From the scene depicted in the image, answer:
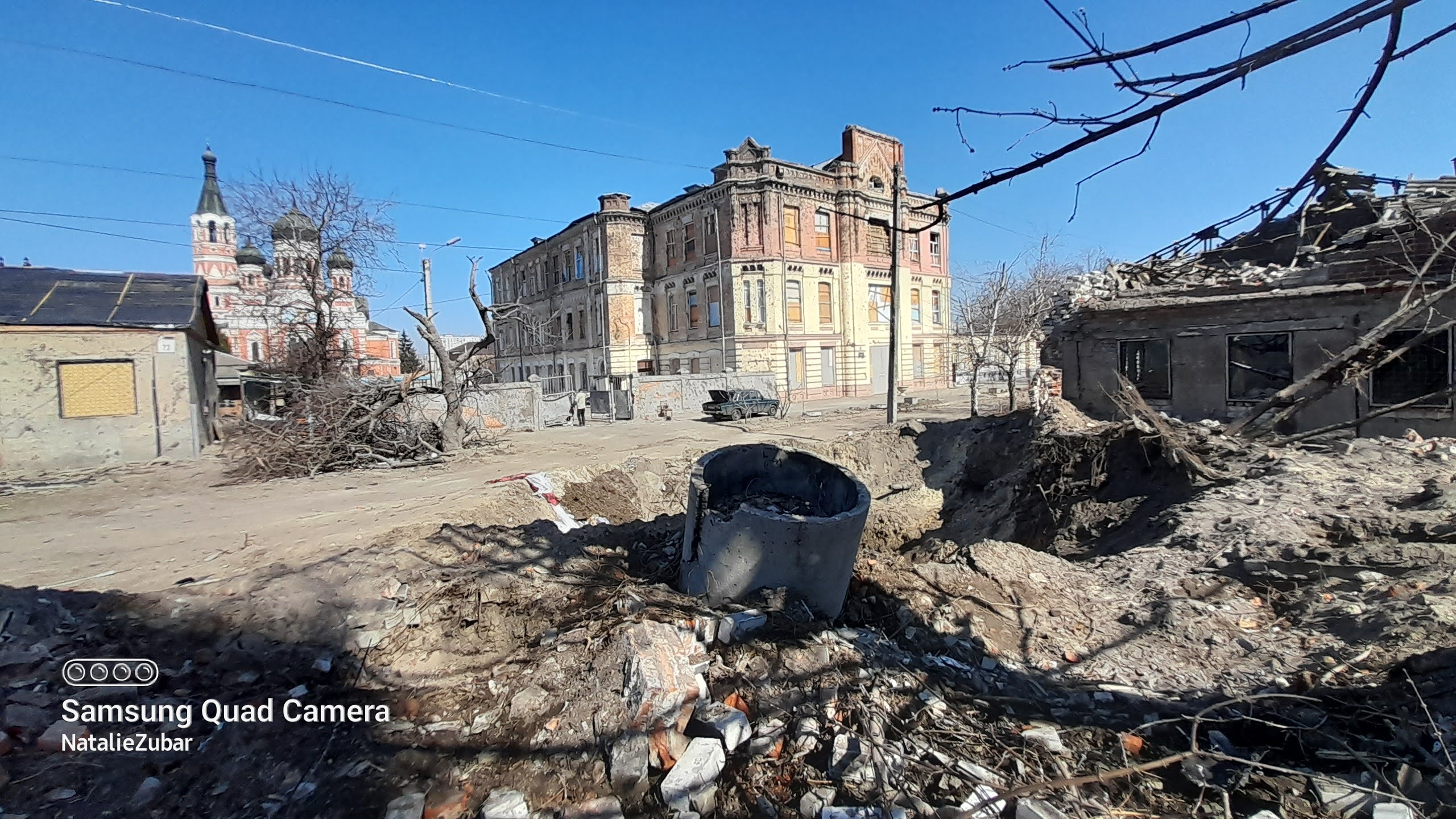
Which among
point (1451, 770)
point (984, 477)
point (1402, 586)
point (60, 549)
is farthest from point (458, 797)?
point (984, 477)

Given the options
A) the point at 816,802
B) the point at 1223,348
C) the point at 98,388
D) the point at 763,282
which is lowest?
the point at 816,802

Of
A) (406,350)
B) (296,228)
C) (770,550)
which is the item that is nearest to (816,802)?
(770,550)

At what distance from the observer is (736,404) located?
23.1m

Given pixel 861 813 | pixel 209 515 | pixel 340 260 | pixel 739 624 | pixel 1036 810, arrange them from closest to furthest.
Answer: pixel 1036 810 → pixel 861 813 → pixel 739 624 → pixel 209 515 → pixel 340 260

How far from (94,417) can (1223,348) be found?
2354 centimetres

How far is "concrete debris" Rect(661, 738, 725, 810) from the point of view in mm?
2623

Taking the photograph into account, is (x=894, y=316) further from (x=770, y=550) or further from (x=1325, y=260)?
(x=770, y=550)

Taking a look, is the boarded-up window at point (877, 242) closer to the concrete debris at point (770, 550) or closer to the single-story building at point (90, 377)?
→ the single-story building at point (90, 377)

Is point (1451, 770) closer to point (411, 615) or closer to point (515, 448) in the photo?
point (411, 615)

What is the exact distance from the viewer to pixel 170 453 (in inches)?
520

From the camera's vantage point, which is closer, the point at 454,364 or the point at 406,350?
the point at 454,364

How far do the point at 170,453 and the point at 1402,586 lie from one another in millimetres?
19452

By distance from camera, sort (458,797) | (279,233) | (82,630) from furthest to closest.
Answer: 1. (279,233)
2. (82,630)
3. (458,797)

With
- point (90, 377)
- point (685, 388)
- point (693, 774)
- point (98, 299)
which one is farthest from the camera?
point (685, 388)
